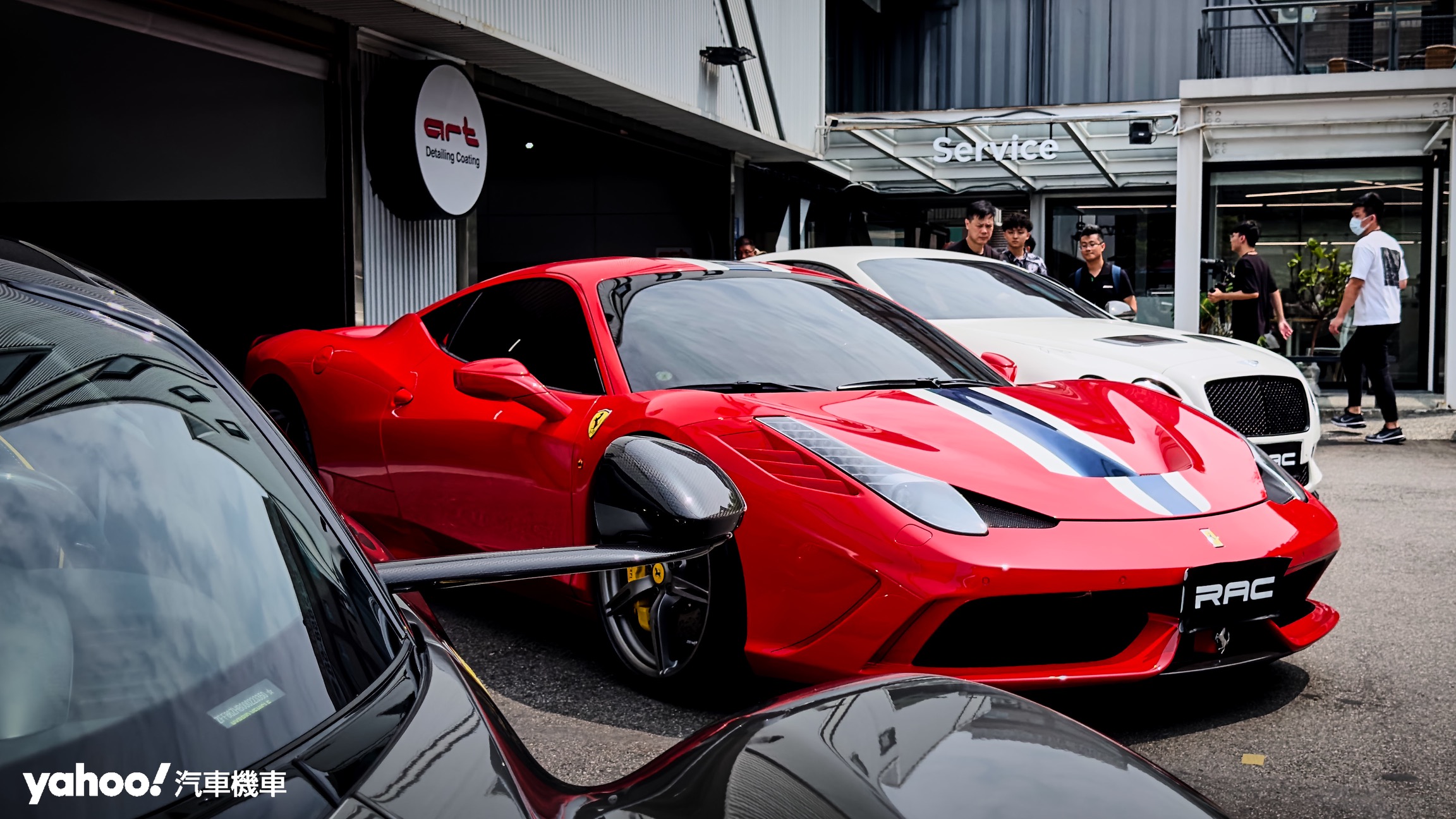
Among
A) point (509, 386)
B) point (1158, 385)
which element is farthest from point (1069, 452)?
point (1158, 385)

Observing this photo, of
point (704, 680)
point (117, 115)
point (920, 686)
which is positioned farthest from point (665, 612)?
point (117, 115)

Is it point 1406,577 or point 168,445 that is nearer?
point 168,445

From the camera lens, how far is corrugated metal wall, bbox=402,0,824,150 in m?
9.41

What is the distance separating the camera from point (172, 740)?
0.95 m

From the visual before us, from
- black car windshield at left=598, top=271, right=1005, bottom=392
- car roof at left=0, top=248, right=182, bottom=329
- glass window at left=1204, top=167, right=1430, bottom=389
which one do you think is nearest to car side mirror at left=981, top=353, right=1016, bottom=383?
black car windshield at left=598, top=271, right=1005, bottom=392

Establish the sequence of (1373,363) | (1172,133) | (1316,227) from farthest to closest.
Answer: (1172,133)
(1316,227)
(1373,363)

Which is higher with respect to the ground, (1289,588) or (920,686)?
(920,686)

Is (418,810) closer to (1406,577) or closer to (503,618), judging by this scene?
(503,618)

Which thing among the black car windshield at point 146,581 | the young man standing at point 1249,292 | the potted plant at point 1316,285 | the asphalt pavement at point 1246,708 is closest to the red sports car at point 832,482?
the asphalt pavement at point 1246,708

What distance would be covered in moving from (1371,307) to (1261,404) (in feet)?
16.0

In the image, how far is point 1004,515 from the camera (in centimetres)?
296

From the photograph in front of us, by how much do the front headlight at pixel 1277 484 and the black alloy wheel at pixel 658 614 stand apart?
154cm

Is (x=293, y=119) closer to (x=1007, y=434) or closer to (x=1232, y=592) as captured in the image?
(x=1007, y=434)

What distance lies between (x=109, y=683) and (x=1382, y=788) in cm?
270
